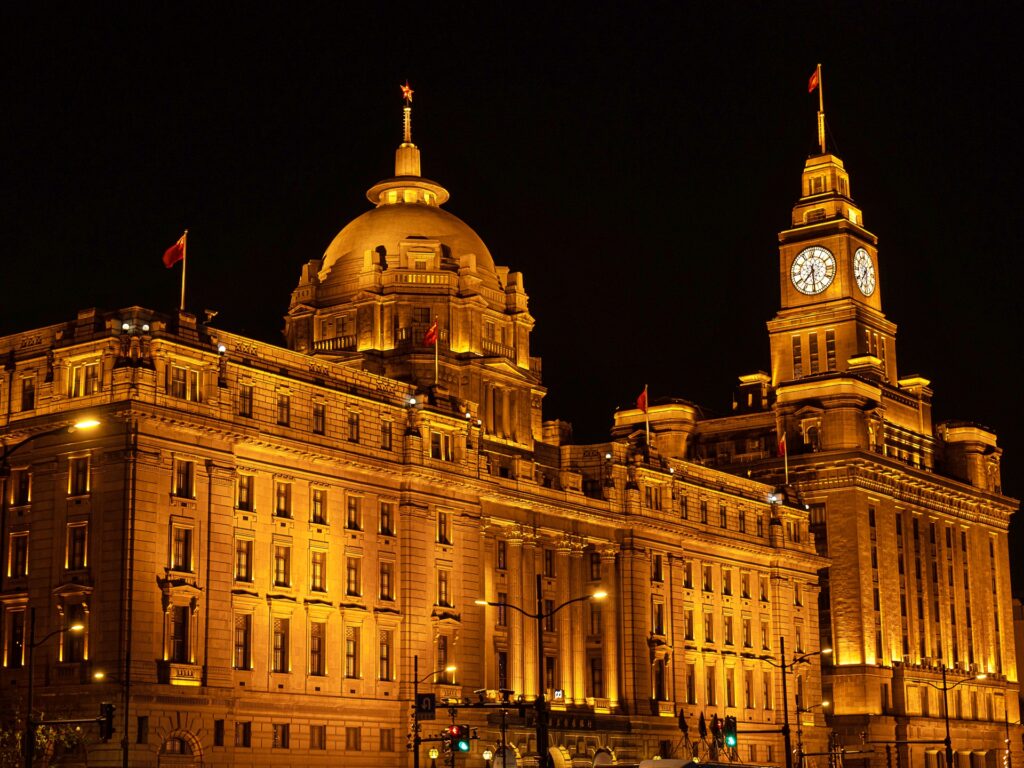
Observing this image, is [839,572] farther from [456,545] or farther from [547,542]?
[456,545]

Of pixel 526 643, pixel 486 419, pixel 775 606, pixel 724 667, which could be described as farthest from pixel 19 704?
pixel 775 606

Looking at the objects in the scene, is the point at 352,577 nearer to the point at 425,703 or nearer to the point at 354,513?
the point at 354,513

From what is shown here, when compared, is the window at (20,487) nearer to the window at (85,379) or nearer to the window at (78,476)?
the window at (78,476)

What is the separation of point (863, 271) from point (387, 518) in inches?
3348

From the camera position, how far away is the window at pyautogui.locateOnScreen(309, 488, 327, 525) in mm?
100438

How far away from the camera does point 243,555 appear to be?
95.4 m

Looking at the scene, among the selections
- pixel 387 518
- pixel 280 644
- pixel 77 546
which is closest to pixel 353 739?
pixel 280 644

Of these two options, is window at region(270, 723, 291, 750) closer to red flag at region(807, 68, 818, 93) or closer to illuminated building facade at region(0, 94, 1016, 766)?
illuminated building facade at region(0, 94, 1016, 766)

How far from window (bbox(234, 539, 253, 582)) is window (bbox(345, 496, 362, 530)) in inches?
344

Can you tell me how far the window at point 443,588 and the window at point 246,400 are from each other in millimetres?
18430

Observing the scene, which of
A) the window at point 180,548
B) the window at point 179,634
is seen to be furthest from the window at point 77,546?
the window at point 179,634

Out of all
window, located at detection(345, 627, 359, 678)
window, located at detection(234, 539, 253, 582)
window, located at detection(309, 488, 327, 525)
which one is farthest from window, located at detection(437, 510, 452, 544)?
window, located at detection(234, 539, 253, 582)

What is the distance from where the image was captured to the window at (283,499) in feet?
322

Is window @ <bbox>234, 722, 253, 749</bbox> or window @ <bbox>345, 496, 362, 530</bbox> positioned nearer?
window @ <bbox>234, 722, 253, 749</bbox>
